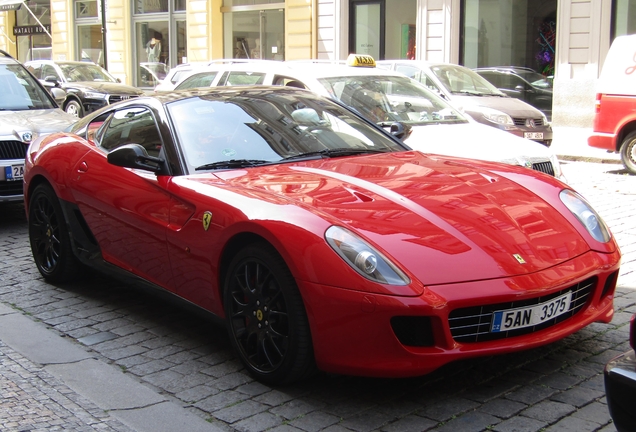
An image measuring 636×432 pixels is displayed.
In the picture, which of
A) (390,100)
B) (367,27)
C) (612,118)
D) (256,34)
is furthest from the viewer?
(256,34)

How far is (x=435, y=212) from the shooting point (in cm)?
403

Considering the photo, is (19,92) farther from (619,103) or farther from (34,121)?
(619,103)

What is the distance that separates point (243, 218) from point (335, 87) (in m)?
5.19

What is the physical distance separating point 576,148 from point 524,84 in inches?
178

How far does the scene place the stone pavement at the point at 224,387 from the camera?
3.69m

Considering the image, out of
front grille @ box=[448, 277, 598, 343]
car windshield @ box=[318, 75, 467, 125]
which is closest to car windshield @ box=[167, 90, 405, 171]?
front grille @ box=[448, 277, 598, 343]

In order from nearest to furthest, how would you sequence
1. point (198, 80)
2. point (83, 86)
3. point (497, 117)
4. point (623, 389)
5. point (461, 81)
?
point (623, 389) < point (198, 80) < point (497, 117) < point (461, 81) < point (83, 86)

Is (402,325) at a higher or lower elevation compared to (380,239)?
lower

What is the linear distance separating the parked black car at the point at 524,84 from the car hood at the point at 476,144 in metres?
11.0

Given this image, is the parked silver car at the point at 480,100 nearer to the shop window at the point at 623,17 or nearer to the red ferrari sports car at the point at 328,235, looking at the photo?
the shop window at the point at 623,17

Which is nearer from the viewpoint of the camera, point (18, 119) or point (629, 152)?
point (18, 119)

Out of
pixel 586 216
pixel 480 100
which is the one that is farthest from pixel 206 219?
pixel 480 100

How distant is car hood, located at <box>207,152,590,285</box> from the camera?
12.2 ft

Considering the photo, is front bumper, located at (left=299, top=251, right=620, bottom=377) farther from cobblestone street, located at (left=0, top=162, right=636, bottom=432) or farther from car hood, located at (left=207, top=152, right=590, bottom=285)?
cobblestone street, located at (left=0, top=162, right=636, bottom=432)
